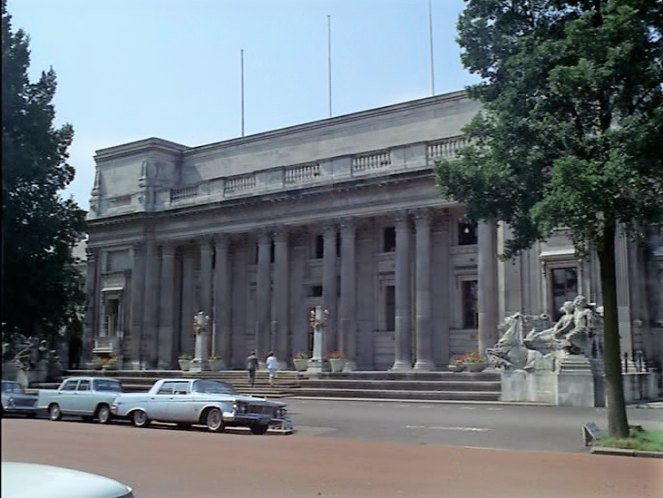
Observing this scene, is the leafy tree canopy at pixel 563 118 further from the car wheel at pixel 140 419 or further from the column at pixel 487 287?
the column at pixel 487 287

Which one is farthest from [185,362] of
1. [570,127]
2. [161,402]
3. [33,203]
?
[33,203]

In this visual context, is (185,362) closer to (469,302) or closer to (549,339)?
(469,302)

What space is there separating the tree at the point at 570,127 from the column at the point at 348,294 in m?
24.2

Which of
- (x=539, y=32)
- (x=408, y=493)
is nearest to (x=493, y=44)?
(x=539, y=32)

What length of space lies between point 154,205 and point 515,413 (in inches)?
1356

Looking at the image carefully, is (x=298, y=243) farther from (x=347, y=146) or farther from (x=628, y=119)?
(x=628, y=119)

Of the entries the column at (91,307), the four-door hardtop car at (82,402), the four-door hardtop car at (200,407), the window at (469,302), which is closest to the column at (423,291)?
the window at (469,302)

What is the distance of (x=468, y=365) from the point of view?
36.2m

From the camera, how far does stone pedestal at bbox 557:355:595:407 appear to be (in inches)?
1073

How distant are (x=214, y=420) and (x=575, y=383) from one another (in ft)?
43.0

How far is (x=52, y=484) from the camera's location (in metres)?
4.61

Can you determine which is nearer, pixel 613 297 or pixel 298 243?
pixel 613 297

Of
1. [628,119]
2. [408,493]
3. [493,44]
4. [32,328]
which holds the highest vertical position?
[493,44]

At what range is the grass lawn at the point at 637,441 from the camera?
16.2 meters
